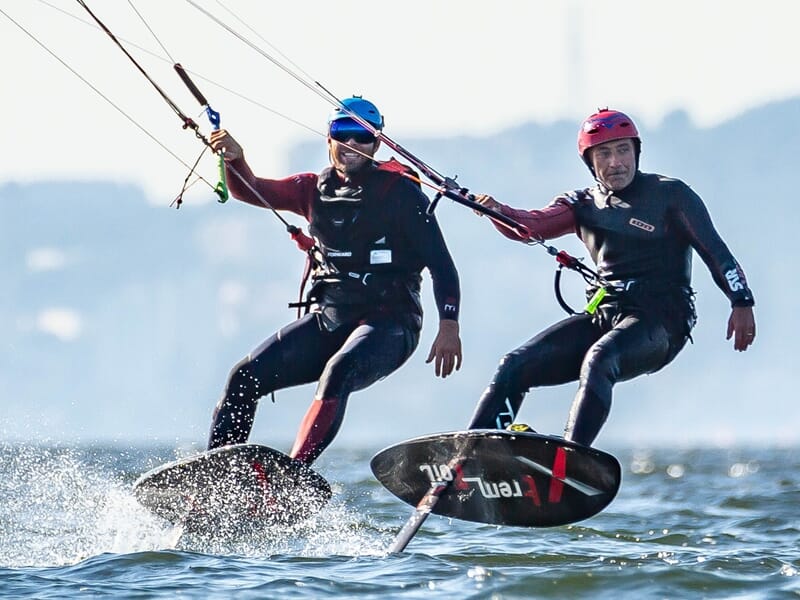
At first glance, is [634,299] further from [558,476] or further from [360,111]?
[360,111]

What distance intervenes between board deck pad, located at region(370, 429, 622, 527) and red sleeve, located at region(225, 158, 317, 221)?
1975 millimetres

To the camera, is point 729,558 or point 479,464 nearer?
point 479,464

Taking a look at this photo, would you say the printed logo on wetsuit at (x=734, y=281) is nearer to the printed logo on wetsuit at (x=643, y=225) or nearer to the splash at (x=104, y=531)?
the printed logo on wetsuit at (x=643, y=225)

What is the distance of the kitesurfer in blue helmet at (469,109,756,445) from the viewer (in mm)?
10133

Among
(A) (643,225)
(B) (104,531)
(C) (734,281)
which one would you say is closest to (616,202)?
(A) (643,225)

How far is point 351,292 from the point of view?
10.9m

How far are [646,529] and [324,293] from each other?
5432 mm

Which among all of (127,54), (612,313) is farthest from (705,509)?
(127,54)

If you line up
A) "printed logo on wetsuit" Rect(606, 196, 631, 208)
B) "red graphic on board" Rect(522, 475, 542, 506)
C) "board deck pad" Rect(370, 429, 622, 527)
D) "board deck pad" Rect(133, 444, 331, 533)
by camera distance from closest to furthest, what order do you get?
"board deck pad" Rect(370, 429, 622, 527), "red graphic on board" Rect(522, 475, 542, 506), "board deck pad" Rect(133, 444, 331, 533), "printed logo on wetsuit" Rect(606, 196, 631, 208)

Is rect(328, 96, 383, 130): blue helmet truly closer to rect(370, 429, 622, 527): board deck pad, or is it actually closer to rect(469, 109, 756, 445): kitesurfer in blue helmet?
rect(469, 109, 756, 445): kitesurfer in blue helmet

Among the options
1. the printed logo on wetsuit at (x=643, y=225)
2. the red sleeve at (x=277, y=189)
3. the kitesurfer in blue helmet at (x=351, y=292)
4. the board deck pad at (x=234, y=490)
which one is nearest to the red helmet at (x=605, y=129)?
the printed logo on wetsuit at (x=643, y=225)

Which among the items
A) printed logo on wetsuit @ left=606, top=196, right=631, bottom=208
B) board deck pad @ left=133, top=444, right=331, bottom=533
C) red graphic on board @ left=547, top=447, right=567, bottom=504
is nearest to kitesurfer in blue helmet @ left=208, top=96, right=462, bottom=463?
board deck pad @ left=133, top=444, right=331, bottom=533

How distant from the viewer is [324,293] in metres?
11.0

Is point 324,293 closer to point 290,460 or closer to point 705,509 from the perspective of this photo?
point 290,460
